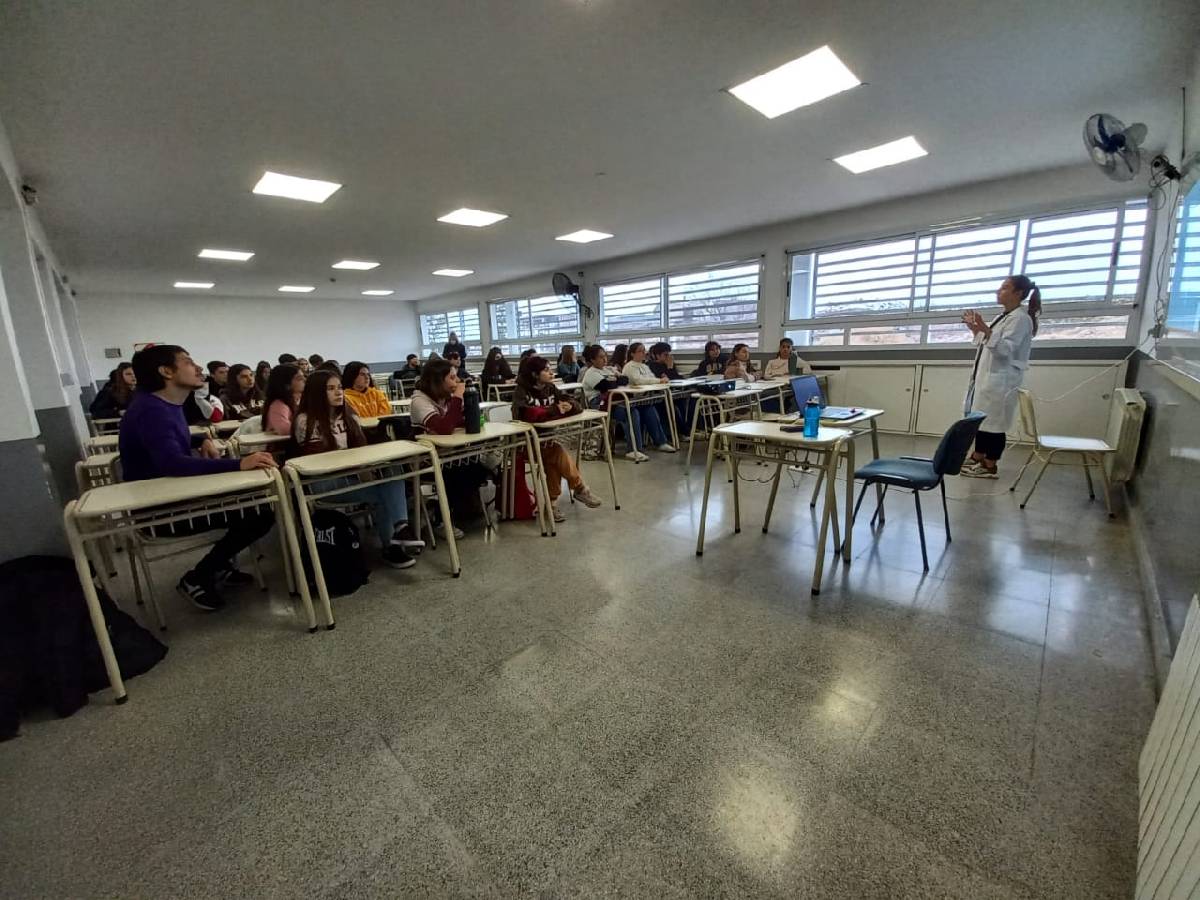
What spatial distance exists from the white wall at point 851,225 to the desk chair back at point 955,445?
3.60 meters

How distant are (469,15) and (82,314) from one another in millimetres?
11620

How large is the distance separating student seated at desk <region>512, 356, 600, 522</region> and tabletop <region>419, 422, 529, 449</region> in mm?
203

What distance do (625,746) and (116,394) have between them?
5.85 metres

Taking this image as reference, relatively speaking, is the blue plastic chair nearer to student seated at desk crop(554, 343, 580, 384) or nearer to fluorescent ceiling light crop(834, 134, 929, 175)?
fluorescent ceiling light crop(834, 134, 929, 175)

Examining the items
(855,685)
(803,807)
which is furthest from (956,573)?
(803,807)

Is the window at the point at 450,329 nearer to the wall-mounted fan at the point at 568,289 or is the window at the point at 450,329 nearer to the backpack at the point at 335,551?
the wall-mounted fan at the point at 568,289

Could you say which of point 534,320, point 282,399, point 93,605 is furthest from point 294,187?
point 534,320

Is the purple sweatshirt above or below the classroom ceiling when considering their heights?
below

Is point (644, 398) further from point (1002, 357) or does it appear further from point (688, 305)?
point (688, 305)

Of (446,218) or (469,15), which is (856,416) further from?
(446,218)

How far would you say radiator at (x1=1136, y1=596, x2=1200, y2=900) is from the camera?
81 centimetres

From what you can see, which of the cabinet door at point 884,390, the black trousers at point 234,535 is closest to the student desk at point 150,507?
the black trousers at point 234,535

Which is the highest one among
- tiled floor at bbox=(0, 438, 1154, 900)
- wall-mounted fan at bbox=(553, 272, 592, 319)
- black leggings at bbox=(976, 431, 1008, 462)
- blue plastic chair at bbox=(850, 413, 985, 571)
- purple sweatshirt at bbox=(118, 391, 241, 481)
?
wall-mounted fan at bbox=(553, 272, 592, 319)

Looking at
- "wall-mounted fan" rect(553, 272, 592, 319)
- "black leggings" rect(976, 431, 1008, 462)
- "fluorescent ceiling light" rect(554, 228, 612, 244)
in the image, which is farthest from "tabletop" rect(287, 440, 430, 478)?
"wall-mounted fan" rect(553, 272, 592, 319)
